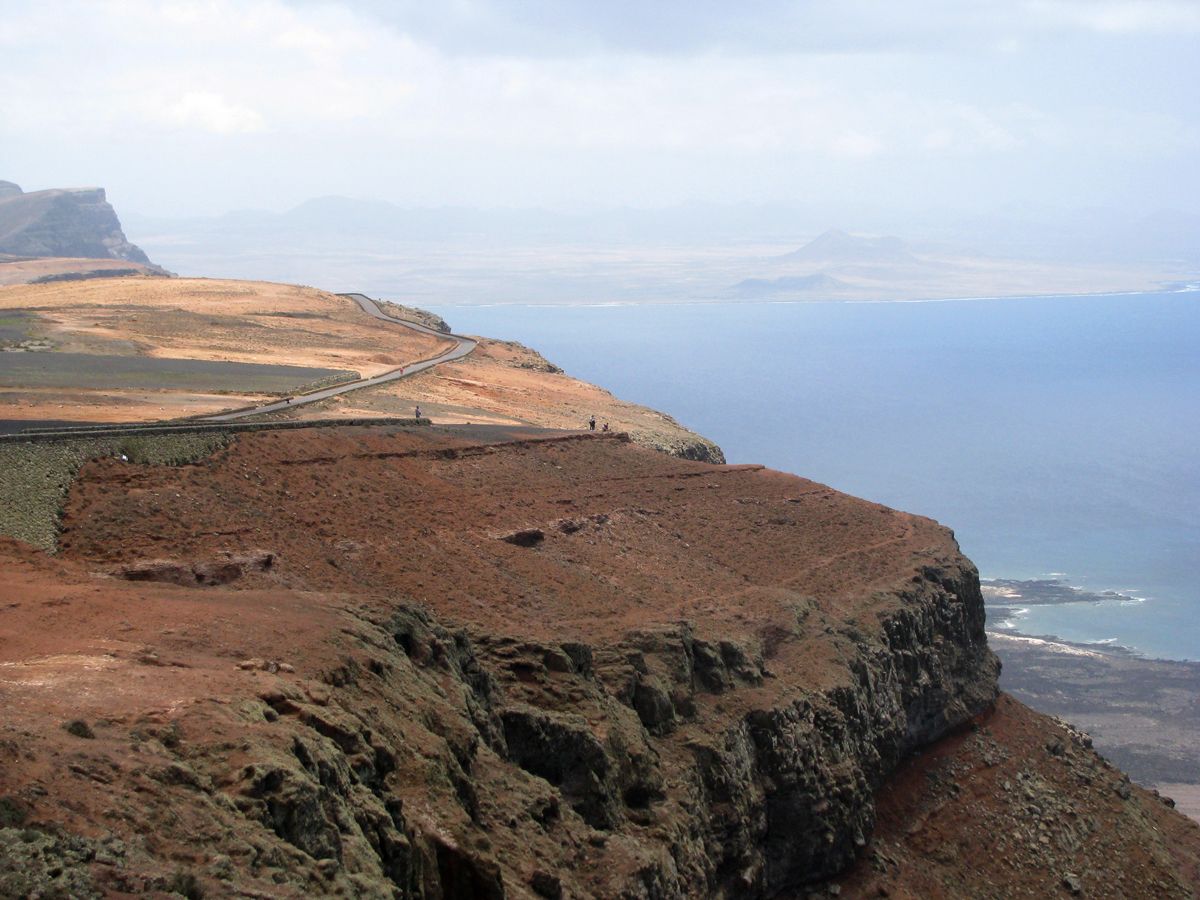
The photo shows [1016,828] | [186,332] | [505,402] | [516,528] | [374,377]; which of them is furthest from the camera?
[186,332]

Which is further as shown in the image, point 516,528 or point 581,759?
point 516,528

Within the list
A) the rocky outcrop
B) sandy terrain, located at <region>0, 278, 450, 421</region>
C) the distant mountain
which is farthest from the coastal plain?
the distant mountain

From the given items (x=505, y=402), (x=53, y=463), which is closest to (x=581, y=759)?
(x=53, y=463)

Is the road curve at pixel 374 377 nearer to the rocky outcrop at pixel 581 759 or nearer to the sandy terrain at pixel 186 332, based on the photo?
the sandy terrain at pixel 186 332

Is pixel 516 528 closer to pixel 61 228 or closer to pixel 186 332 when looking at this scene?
pixel 186 332

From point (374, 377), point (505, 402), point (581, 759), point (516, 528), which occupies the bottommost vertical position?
point (581, 759)

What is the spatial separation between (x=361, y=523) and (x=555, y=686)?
270 inches

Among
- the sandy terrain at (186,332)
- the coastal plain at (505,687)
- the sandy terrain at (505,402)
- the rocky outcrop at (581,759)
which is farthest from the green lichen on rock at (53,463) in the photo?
the sandy terrain at (505,402)

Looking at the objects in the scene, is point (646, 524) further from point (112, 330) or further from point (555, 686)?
point (112, 330)

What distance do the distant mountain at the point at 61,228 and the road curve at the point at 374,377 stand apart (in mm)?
102828

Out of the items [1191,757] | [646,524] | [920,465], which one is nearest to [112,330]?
[646,524]

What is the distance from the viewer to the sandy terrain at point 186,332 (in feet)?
128

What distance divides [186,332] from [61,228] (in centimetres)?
13288

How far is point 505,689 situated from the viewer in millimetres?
22312
